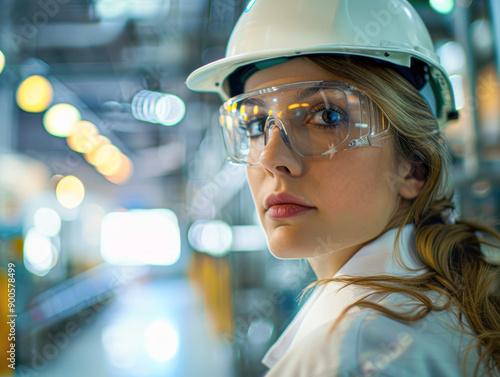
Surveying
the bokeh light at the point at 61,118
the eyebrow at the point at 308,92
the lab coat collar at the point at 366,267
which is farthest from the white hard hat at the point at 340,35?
the bokeh light at the point at 61,118

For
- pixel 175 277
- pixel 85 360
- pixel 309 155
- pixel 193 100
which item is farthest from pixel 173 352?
pixel 175 277

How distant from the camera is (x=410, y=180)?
1062mm

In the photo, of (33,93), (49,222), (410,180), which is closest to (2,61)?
(33,93)

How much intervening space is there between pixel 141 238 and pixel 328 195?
1215 cm

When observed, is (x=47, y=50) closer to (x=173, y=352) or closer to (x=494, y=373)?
(x=173, y=352)

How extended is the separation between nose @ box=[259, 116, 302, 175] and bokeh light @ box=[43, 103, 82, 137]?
16.7 ft

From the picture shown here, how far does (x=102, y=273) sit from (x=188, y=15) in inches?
301

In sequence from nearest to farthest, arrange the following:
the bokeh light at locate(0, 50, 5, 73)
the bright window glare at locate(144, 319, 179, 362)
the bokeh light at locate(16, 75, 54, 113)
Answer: the bokeh light at locate(0, 50, 5, 73), the bokeh light at locate(16, 75, 54, 113), the bright window glare at locate(144, 319, 179, 362)

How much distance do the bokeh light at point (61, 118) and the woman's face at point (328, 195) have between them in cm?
512

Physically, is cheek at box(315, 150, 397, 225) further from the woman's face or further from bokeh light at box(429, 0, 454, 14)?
bokeh light at box(429, 0, 454, 14)

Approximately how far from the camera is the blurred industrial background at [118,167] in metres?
2.15

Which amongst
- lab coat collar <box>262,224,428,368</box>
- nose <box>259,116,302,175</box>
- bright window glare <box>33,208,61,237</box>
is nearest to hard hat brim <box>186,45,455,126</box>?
nose <box>259,116,302,175</box>

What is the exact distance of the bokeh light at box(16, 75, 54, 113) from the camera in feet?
12.4

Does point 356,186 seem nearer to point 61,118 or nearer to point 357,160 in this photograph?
point 357,160
